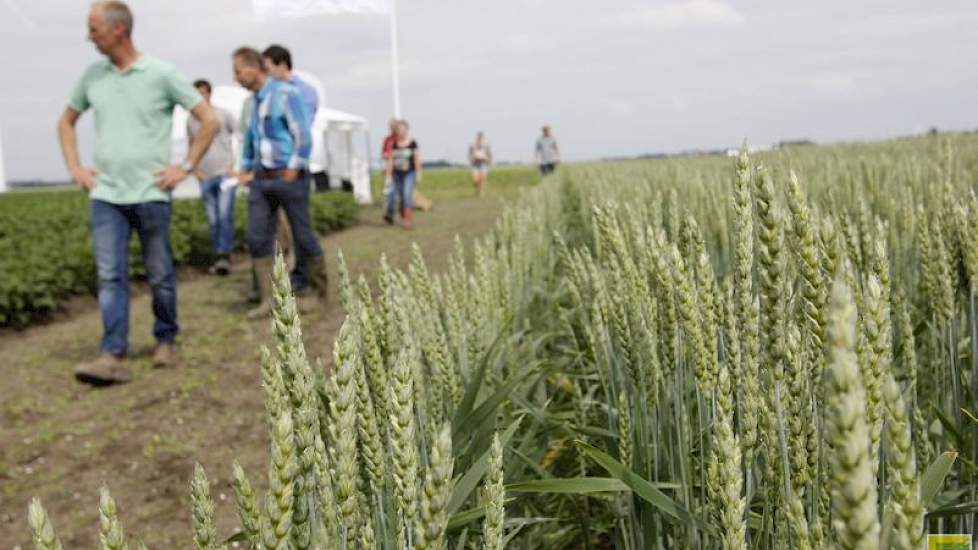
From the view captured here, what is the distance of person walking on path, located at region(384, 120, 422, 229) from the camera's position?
12.4m

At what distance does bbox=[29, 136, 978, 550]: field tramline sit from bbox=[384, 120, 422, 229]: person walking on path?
1035cm

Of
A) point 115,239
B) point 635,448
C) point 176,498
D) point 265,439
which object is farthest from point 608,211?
point 115,239

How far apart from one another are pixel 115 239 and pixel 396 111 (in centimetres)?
1848

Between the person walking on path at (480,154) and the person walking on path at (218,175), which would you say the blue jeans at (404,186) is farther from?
the person walking on path at (480,154)

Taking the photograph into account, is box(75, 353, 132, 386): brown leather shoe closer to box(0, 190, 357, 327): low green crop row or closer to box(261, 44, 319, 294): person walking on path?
box(261, 44, 319, 294): person walking on path

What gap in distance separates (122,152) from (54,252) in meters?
4.14

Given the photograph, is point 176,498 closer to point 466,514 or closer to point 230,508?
point 230,508

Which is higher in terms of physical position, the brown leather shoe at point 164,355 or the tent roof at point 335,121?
the tent roof at point 335,121

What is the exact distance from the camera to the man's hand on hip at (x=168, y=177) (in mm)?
4281

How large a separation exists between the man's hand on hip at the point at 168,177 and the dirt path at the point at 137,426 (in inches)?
43.0

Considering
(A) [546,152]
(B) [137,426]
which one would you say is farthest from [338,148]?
(B) [137,426]

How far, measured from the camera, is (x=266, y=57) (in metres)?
5.59

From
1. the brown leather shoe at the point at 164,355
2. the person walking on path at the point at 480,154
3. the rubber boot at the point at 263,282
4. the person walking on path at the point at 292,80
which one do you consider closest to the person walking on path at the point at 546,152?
the person walking on path at the point at 480,154

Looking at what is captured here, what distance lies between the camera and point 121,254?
428cm
